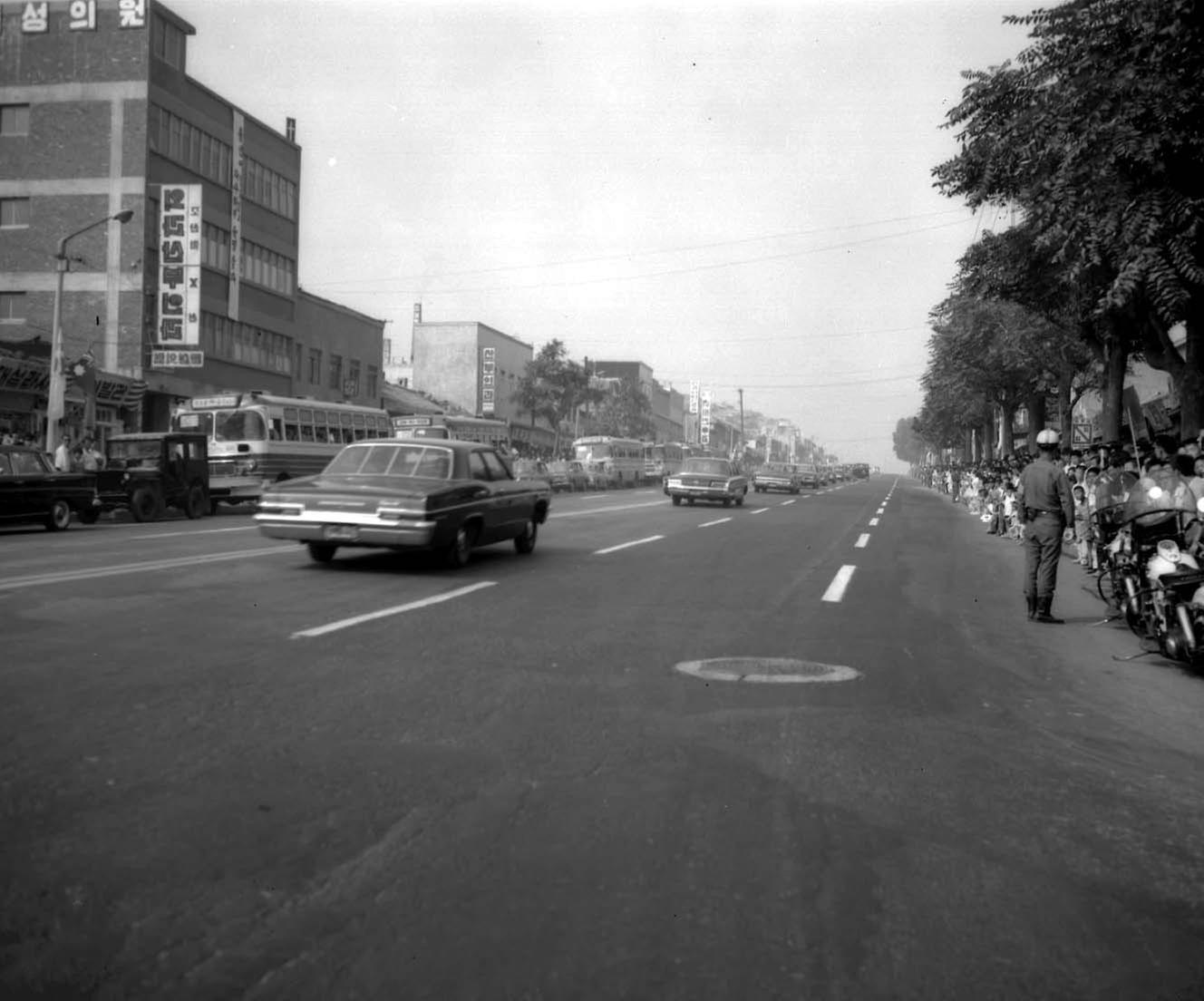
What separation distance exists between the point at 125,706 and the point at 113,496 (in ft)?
60.1

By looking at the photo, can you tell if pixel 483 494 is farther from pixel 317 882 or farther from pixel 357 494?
pixel 317 882

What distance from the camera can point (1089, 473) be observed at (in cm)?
1862

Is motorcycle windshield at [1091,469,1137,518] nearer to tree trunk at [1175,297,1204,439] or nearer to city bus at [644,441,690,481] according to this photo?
tree trunk at [1175,297,1204,439]

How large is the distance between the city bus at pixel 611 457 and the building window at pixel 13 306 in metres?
23.6

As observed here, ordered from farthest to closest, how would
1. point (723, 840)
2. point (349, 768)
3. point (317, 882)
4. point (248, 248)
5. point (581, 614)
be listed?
1. point (248, 248)
2. point (581, 614)
3. point (349, 768)
4. point (723, 840)
5. point (317, 882)

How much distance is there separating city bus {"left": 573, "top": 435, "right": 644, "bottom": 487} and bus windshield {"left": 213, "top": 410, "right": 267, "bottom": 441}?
24.1 m

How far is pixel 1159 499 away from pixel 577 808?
7380 millimetres

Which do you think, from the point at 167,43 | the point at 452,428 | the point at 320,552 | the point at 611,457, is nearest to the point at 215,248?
the point at 167,43

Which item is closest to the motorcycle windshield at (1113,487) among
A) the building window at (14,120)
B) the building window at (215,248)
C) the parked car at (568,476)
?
the parked car at (568,476)

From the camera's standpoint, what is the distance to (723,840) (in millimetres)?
3877

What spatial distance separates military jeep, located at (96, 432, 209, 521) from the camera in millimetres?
21984

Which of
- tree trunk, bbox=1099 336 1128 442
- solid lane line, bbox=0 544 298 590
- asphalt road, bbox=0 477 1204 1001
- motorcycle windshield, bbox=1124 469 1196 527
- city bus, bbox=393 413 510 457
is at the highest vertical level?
tree trunk, bbox=1099 336 1128 442

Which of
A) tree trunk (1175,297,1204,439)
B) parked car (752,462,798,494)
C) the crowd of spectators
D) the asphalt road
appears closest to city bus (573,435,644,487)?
parked car (752,462,798,494)

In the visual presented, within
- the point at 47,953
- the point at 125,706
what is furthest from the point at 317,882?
the point at 125,706
